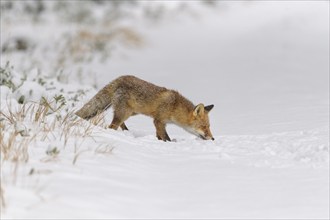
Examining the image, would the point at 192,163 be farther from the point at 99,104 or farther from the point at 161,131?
the point at 99,104

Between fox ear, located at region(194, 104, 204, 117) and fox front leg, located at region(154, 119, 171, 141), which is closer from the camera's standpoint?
fox front leg, located at region(154, 119, 171, 141)

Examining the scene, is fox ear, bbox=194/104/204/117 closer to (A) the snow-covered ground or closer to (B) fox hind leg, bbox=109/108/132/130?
(A) the snow-covered ground

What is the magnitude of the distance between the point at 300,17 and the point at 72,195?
42.1ft

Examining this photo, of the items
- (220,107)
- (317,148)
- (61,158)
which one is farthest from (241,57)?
(61,158)

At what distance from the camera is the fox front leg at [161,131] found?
22.5ft

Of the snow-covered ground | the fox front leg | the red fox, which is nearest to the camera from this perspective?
the snow-covered ground

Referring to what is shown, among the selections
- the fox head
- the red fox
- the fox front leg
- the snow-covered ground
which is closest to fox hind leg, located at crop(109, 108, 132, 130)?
the red fox

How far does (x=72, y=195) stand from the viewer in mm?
3508

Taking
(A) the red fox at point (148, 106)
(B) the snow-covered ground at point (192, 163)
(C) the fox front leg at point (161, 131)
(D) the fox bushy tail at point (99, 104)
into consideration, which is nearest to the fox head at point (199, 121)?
(A) the red fox at point (148, 106)

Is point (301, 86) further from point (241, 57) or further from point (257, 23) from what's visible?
point (257, 23)

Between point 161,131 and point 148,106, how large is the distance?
37 cm

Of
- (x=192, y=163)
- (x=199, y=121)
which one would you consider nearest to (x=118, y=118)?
(x=199, y=121)

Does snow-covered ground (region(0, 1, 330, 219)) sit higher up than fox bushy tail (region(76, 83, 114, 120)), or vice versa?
fox bushy tail (region(76, 83, 114, 120))

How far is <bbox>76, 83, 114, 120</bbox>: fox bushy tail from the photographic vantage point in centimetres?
716
